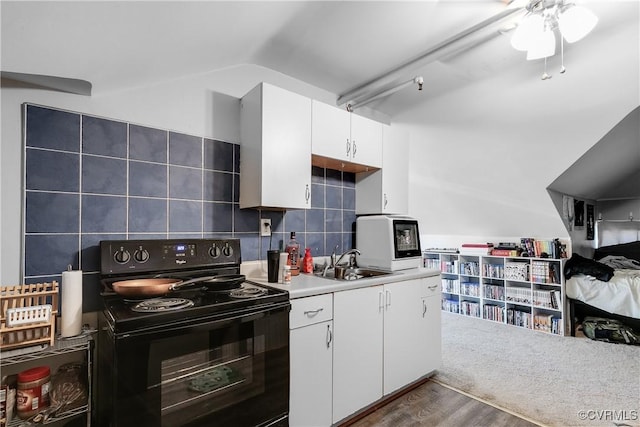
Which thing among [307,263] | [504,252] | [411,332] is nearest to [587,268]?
[504,252]

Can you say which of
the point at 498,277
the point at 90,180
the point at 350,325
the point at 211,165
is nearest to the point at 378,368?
the point at 350,325

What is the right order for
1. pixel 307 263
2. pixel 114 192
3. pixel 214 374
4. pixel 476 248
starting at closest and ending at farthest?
pixel 214 374
pixel 114 192
pixel 307 263
pixel 476 248

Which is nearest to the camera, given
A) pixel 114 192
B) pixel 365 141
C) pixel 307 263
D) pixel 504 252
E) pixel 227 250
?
pixel 114 192

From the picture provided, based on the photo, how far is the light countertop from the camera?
1770 mm

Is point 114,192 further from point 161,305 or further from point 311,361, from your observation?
point 311,361

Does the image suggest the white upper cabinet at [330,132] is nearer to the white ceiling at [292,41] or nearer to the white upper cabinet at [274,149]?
the white upper cabinet at [274,149]

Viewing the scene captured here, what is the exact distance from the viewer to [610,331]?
3502 millimetres

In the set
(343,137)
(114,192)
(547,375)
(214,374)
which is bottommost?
(547,375)

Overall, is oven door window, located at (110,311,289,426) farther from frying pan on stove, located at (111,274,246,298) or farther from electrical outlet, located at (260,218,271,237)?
electrical outlet, located at (260,218,271,237)

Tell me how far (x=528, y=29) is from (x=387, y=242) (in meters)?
1.61

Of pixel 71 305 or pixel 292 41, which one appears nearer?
pixel 71 305

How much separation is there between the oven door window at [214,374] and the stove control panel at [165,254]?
60 centimetres

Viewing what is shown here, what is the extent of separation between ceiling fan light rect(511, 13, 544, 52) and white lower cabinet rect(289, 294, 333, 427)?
185cm

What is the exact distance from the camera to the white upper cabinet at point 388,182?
110 inches
